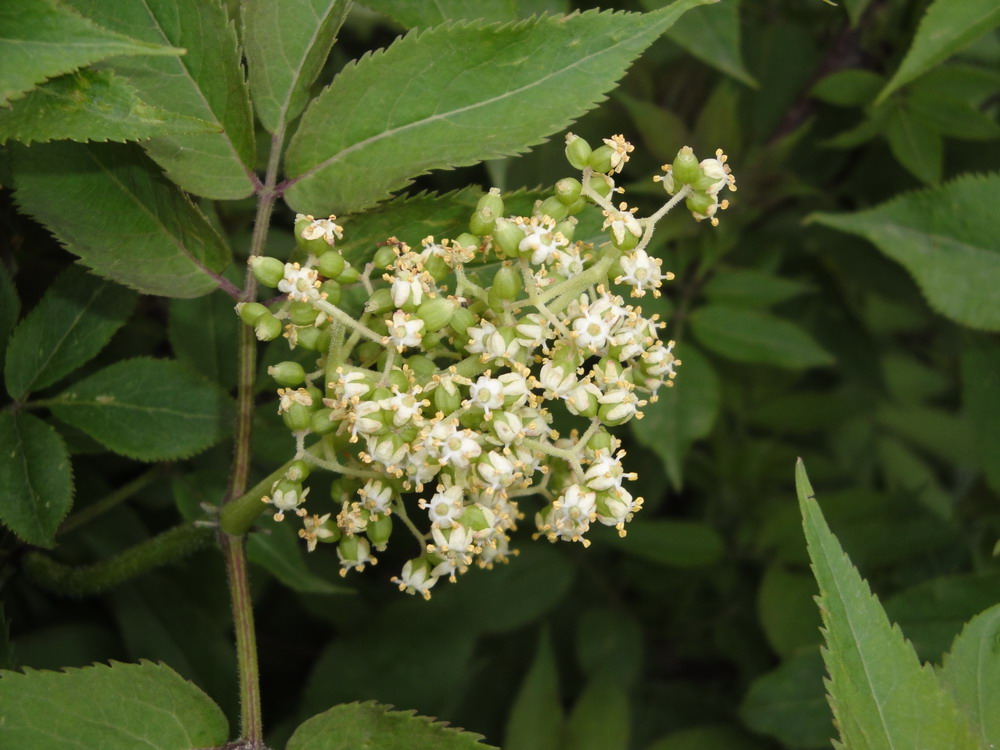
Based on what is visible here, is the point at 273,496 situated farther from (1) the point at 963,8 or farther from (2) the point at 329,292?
(1) the point at 963,8

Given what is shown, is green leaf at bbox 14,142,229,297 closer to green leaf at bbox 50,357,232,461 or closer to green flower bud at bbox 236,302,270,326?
green flower bud at bbox 236,302,270,326

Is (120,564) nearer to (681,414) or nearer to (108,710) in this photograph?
(108,710)

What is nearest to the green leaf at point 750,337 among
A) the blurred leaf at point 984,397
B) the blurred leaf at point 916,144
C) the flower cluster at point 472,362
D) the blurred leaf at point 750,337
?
the blurred leaf at point 750,337

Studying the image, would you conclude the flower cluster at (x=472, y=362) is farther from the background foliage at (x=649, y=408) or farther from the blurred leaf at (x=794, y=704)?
the blurred leaf at (x=794, y=704)

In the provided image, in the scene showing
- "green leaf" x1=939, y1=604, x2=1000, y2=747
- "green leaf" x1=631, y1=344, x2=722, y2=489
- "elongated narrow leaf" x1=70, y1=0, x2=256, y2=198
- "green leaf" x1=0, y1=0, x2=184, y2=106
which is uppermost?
"green leaf" x1=0, y1=0, x2=184, y2=106

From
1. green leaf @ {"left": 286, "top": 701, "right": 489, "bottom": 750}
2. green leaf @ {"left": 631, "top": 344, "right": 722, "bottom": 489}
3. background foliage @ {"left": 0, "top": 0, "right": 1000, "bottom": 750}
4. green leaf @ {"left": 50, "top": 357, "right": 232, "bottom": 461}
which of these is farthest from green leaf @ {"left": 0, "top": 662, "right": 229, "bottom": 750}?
green leaf @ {"left": 631, "top": 344, "right": 722, "bottom": 489}

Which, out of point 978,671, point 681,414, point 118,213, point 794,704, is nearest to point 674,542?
point 681,414
